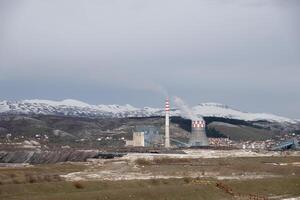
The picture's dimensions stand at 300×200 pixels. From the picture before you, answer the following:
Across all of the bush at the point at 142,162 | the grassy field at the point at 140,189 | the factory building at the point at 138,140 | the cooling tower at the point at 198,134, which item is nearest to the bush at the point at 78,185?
the grassy field at the point at 140,189

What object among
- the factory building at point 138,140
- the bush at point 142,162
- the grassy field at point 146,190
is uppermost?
the factory building at point 138,140

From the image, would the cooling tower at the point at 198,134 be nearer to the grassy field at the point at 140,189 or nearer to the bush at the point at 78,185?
the grassy field at the point at 140,189

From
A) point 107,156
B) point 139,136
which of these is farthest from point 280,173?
point 139,136

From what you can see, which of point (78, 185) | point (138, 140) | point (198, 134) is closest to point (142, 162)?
point (78, 185)

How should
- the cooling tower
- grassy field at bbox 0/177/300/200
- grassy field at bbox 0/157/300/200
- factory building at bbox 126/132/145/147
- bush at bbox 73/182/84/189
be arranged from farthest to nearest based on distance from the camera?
the cooling tower → factory building at bbox 126/132/145/147 → bush at bbox 73/182/84/189 → grassy field at bbox 0/157/300/200 → grassy field at bbox 0/177/300/200

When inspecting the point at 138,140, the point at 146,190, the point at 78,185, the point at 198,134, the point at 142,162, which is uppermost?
the point at 198,134

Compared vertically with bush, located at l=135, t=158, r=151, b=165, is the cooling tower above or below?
above

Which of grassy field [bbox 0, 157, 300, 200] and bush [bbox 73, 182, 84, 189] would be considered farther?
bush [bbox 73, 182, 84, 189]

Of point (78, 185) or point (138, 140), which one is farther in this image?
point (138, 140)

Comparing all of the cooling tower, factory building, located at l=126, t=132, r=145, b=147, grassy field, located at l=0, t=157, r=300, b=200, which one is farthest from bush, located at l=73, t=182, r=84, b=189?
the cooling tower

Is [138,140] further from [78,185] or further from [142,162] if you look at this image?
[78,185]

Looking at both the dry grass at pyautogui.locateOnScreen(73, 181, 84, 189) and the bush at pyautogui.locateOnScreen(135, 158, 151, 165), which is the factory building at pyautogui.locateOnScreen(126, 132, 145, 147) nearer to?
the bush at pyautogui.locateOnScreen(135, 158, 151, 165)

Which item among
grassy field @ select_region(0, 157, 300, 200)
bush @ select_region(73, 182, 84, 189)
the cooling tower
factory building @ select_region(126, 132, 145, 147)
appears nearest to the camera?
grassy field @ select_region(0, 157, 300, 200)

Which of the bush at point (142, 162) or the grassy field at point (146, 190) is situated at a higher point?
the bush at point (142, 162)
